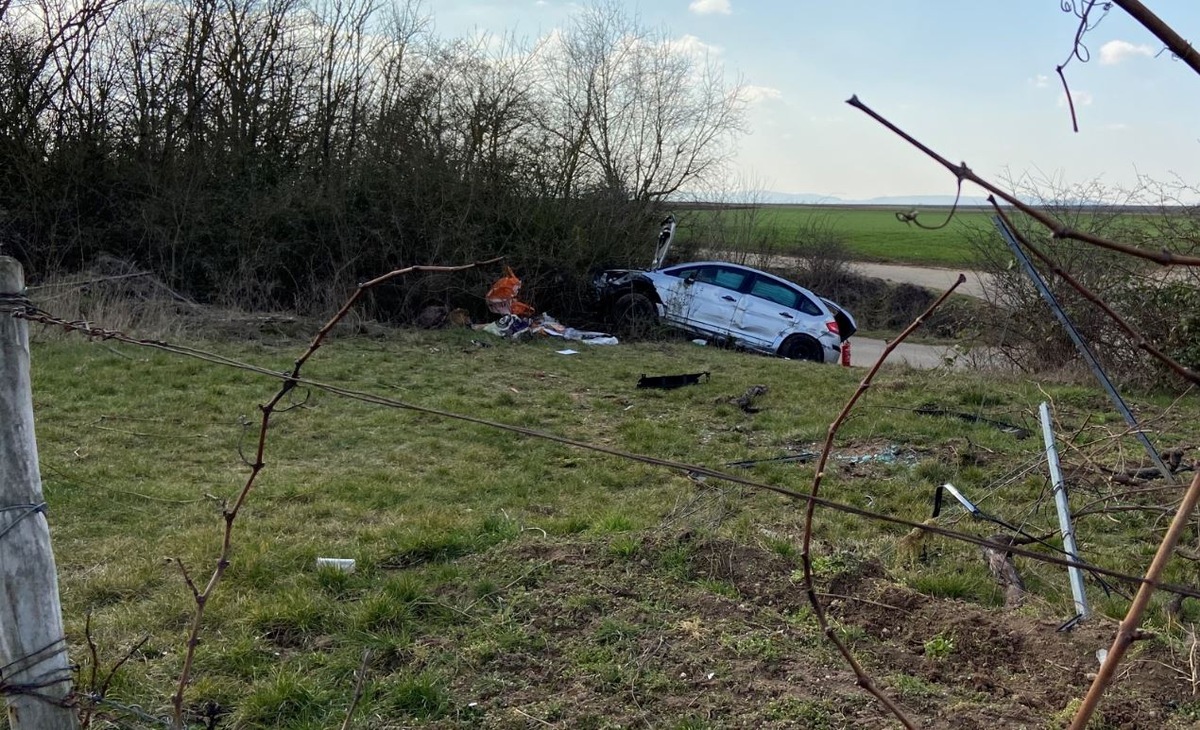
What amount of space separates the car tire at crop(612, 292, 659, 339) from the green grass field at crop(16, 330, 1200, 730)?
5.75 metres

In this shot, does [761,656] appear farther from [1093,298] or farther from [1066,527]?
[1093,298]

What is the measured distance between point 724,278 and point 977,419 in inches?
266

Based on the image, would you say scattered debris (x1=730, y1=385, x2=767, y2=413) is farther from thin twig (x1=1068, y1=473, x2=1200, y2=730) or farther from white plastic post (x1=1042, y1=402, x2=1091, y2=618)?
thin twig (x1=1068, y1=473, x2=1200, y2=730)

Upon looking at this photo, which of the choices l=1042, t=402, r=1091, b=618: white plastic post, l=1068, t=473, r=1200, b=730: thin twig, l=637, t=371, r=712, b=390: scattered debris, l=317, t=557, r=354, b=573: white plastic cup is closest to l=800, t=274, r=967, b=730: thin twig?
l=1068, t=473, r=1200, b=730: thin twig

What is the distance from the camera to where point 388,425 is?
7953 millimetres

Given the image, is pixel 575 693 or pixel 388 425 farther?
pixel 388 425

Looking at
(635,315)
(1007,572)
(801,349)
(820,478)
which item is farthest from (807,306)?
(820,478)

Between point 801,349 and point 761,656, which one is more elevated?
point 801,349

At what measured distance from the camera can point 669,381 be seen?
35.0 ft

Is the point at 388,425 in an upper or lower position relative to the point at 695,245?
lower

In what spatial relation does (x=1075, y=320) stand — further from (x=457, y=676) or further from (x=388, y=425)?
(x=457, y=676)

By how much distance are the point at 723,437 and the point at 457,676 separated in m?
5.41

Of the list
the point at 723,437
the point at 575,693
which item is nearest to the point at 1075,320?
the point at 723,437

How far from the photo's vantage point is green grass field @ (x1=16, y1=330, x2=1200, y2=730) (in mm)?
2951
